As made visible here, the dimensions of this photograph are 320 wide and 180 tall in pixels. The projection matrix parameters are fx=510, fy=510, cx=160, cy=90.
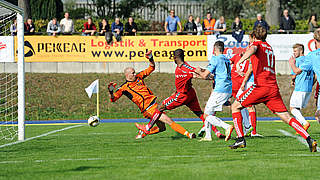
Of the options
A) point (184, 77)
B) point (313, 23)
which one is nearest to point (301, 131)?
point (184, 77)

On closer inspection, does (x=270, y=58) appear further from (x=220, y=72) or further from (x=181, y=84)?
(x=181, y=84)

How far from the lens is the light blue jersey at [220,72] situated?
1032 centimetres

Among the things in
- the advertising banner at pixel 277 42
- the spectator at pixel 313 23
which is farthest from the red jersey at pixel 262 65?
the spectator at pixel 313 23

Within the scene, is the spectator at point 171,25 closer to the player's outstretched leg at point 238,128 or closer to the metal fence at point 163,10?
the metal fence at point 163,10

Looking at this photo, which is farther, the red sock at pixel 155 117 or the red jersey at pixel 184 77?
the red sock at pixel 155 117

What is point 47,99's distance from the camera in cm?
2231

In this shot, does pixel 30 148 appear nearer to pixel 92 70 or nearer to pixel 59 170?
pixel 59 170

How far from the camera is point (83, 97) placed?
22.7 m

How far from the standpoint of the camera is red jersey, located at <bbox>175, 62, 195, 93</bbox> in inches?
412

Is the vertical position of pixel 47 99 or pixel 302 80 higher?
pixel 302 80

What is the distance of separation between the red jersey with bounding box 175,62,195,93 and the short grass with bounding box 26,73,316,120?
10.3 m

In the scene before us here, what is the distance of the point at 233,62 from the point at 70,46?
13995mm

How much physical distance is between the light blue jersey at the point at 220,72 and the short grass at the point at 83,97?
10.5 metres

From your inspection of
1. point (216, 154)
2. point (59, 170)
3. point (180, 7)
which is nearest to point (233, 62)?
point (216, 154)
